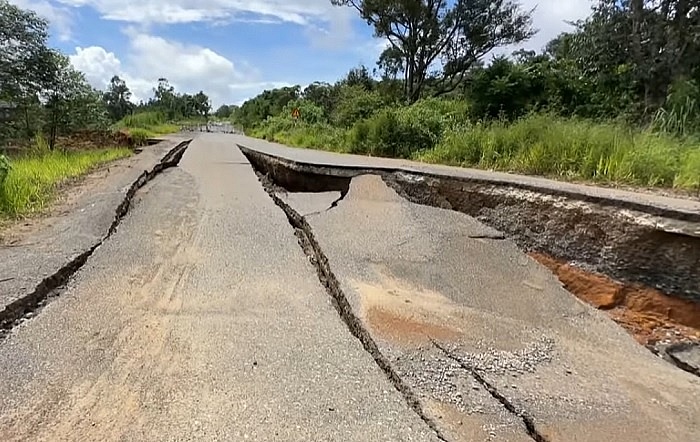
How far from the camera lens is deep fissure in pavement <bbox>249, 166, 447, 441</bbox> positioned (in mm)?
2367

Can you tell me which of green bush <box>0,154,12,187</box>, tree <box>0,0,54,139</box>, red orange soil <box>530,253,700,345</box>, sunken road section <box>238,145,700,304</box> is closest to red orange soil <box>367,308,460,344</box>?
red orange soil <box>530,253,700,345</box>

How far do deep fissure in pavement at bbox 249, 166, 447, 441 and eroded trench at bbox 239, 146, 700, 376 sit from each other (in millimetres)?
1164

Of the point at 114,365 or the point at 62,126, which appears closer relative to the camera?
the point at 114,365

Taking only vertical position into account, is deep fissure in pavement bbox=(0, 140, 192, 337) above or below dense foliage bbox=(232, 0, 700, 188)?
below

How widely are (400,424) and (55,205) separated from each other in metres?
5.75

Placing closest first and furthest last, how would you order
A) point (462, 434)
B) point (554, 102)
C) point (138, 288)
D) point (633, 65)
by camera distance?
point (462, 434) → point (138, 288) → point (633, 65) → point (554, 102)

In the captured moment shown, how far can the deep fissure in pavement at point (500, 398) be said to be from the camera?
222 cm

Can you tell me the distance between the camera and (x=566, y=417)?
2352 mm

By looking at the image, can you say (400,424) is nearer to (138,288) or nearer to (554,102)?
(138,288)

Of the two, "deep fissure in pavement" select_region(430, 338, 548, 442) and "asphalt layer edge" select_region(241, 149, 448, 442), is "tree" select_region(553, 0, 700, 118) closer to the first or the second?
"asphalt layer edge" select_region(241, 149, 448, 442)

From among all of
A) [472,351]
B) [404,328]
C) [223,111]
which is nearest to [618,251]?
[472,351]

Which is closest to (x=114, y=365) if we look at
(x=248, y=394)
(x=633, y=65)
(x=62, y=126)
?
(x=248, y=394)

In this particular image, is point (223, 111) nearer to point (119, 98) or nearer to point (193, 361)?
point (119, 98)

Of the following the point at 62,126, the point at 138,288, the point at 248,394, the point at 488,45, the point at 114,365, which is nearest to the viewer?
the point at 248,394
